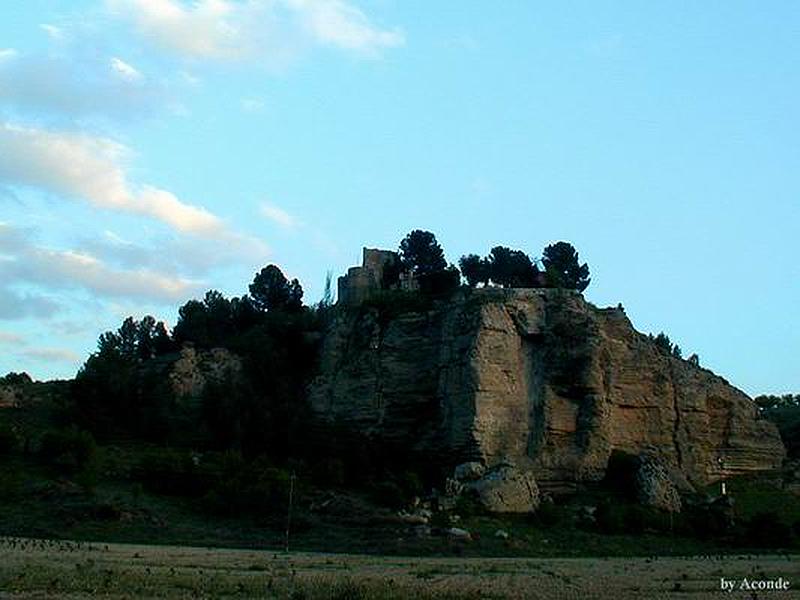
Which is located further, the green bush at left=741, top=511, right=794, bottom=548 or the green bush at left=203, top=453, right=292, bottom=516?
the green bush at left=741, top=511, right=794, bottom=548

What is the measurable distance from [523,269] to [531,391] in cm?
1746

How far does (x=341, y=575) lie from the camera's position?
1198 inches

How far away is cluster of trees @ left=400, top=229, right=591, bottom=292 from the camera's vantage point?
77.6 meters

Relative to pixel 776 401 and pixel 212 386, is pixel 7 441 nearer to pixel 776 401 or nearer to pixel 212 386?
pixel 212 386

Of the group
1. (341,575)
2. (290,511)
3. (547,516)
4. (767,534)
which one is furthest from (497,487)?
(341,575)

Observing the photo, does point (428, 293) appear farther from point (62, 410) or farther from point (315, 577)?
point (315, 577)

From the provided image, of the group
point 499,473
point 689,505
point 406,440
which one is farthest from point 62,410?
point 689,505

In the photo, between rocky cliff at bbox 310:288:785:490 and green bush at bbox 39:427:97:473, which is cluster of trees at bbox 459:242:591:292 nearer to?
rocky cliff at bbox 310:288:785:490

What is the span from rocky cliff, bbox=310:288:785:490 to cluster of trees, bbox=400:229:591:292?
32.4 ft

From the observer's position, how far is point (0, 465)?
55.3 meters

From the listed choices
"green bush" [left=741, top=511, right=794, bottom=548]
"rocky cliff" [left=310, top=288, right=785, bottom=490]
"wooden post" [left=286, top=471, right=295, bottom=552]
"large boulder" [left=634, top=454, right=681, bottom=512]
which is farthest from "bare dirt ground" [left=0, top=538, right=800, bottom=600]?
"rocky cliff" [left=310, top=288, right=785, bottom=490]

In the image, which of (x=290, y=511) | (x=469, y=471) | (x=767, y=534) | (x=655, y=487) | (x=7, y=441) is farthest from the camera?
(x=655, y=487)

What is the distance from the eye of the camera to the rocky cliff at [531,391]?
60844 mm

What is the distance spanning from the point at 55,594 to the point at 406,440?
41.7 metres
